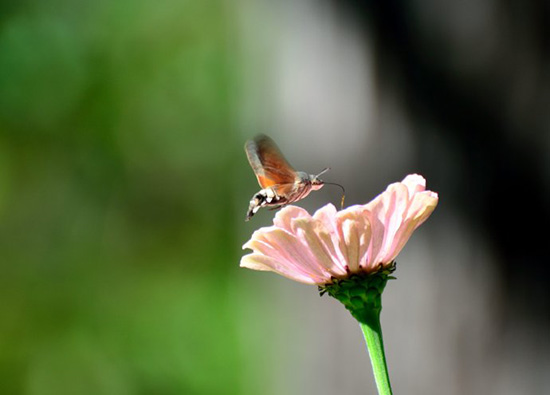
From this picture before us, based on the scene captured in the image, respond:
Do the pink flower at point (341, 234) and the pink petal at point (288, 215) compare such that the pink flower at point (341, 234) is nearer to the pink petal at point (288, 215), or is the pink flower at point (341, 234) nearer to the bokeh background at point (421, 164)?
the pink petal at point (288, 215)

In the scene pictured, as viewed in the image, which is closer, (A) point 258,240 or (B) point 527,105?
(A) point 258,240

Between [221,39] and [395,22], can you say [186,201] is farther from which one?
[395,22]

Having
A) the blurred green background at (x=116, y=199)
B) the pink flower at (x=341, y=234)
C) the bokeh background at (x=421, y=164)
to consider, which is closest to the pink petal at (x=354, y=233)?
the pink flower at (x=341, y=234)

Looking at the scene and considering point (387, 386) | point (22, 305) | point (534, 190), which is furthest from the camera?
point (22, 305)

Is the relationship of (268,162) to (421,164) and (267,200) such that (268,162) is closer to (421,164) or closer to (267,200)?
(267,200)

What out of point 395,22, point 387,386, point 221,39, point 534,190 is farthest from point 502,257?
point 221,39

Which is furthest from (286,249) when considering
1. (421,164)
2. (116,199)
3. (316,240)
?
(116,199)
